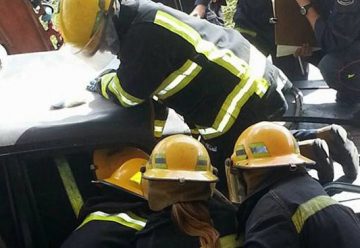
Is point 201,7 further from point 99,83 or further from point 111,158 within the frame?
point 111,158

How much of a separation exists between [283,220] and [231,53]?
4.14ft

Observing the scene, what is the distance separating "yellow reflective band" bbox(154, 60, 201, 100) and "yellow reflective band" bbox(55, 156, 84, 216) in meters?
0.74

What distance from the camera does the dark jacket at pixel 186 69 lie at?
310 cm

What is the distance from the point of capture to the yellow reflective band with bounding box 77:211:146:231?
8.04ft

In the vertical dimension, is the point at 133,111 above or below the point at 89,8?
below

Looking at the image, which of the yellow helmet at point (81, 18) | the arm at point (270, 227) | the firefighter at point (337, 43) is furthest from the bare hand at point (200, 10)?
the arm at point (270, 227)

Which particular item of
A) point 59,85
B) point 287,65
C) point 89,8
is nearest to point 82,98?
point 59,85

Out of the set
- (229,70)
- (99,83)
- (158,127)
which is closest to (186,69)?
(229,70)

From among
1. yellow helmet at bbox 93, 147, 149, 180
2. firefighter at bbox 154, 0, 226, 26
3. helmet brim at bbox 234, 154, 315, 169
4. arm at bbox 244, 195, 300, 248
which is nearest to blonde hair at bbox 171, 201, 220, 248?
arm at bbox 244, 195, 300, 248

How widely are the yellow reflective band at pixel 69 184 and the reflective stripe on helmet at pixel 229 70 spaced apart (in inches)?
34.8

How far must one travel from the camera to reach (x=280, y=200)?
2273 millimetres

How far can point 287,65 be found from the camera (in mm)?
5066

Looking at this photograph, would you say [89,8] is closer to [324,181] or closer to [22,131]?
[22,131]

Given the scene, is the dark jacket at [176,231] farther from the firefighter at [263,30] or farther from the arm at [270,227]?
the firefighter at [263,30]
